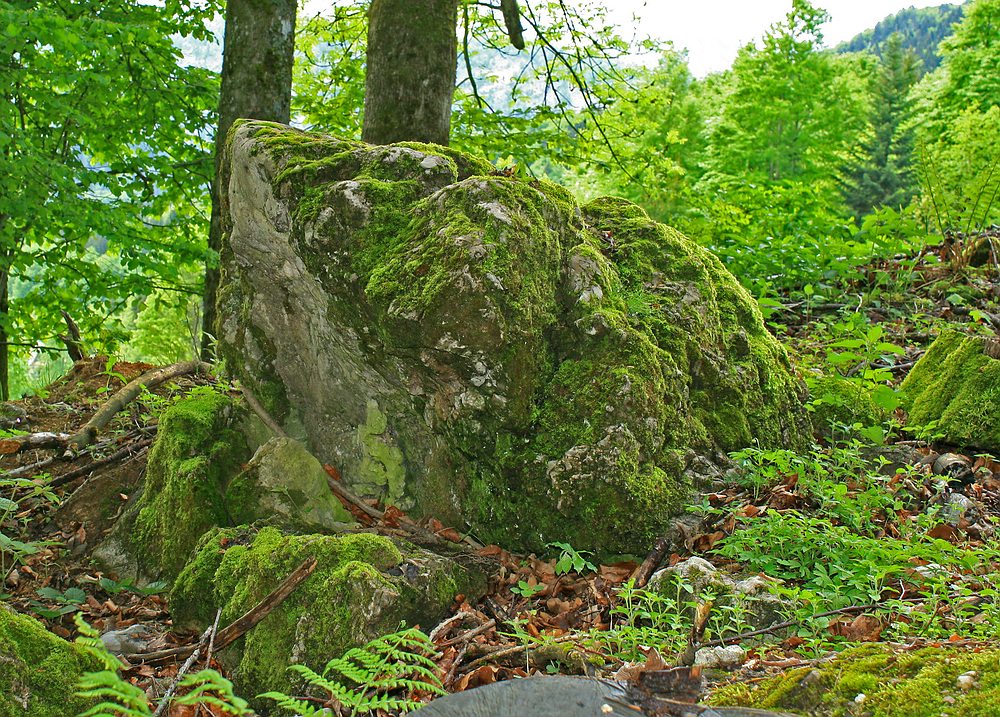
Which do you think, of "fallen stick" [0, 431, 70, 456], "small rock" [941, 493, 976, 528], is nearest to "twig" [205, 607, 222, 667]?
"fallen stick" [0, 431, 70, 456]

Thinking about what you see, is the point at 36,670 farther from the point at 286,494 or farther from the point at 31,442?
the point at 31,442

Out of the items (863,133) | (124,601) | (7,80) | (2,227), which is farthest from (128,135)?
(863,133)

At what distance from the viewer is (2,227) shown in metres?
8.71

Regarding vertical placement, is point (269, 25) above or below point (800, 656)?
above

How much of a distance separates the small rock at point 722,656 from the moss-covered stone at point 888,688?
2.02ft

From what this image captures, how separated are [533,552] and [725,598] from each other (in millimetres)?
1133

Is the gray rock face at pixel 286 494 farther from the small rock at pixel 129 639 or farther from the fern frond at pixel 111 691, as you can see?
the fern frond at pixel 111 691

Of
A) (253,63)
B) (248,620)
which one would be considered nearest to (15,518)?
(248,620)

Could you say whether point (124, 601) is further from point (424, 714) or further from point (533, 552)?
point (424, 714)

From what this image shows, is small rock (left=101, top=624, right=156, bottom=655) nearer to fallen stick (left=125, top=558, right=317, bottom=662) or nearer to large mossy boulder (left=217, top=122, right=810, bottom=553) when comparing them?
fallen stick (left=125, top=558, right=317, bottom=662)

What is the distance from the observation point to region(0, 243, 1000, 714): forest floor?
279 cm

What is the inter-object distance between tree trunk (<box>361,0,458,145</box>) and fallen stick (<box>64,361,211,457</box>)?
2.50 meters

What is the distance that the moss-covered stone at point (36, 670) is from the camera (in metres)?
2.21

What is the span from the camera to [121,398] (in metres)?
5.82
